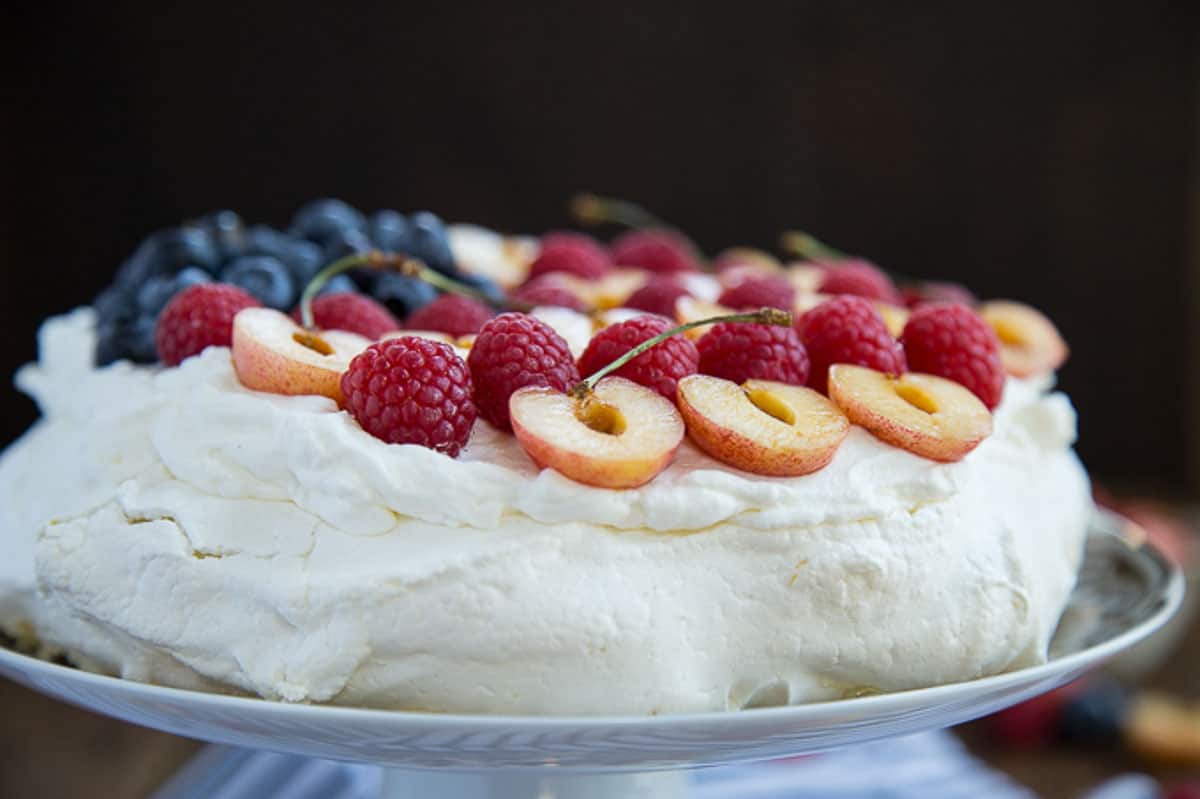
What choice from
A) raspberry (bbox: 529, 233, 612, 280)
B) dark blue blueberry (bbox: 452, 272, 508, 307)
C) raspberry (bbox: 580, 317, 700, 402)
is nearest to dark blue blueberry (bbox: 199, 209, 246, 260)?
dark blue blueberry (bbox: 452, 272, 508, 307)

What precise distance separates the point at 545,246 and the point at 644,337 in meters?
0.76

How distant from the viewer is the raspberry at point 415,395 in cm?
104

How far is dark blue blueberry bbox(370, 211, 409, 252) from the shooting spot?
1566 mm

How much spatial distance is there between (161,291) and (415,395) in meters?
0.51

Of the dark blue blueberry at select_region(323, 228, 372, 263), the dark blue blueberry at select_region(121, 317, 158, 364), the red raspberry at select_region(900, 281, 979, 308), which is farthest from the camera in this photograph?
the red raspberry at select_region(900, 281, 979, 308)

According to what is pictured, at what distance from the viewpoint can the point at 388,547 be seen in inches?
40.1

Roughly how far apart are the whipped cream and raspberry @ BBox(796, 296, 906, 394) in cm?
13

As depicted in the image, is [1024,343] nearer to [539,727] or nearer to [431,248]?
[431,248]

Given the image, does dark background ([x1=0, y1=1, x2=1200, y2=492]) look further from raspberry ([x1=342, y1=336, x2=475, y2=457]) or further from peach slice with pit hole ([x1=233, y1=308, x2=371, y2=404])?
raspberry ([x1=342, y1=336, x2=475, y2=457])

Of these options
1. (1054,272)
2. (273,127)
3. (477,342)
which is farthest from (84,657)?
(1054,272)

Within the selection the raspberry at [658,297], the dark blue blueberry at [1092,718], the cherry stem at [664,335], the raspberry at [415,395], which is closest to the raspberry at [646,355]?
the cherry stem at [664,335]

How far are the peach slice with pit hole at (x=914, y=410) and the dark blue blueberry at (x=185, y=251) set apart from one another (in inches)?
29.4

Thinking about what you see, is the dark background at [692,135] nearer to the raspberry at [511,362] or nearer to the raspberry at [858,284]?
the raspberry at [858,284]

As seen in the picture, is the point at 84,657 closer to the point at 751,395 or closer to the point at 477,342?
the point at 477,342
